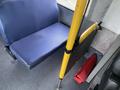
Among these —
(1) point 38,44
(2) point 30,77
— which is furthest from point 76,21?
(2) point 30,77

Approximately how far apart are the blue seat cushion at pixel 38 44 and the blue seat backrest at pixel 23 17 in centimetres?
8

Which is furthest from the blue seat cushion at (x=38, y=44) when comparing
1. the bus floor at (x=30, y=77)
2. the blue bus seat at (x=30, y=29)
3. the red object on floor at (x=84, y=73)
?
the red object on floor at (x=84, y=73)

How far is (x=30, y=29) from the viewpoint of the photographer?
1.54m

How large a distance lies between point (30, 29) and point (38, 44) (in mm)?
237

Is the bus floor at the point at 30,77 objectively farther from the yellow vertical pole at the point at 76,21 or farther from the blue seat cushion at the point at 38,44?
the yellow vertical pole at the point at 76,21

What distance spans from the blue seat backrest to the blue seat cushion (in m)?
0.08

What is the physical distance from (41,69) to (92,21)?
0.90 m

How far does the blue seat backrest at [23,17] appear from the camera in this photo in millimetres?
1248

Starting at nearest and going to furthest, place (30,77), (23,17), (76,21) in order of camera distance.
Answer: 1. (76,21)
2. (23,17)
3. (30,77)

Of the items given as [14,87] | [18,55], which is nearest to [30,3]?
[18,55]

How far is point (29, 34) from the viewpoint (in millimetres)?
1562

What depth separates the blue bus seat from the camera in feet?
4.15

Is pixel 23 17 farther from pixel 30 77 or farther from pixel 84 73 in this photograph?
pixel 84 73

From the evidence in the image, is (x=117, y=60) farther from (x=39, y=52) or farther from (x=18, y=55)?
(x=18, y=55)
